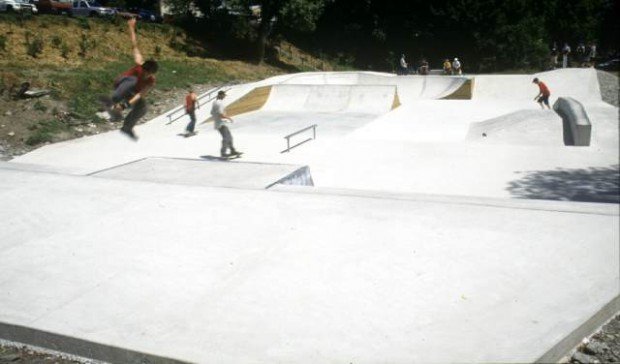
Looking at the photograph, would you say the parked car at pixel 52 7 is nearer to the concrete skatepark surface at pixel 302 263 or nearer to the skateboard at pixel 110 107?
the concrete skatepark surface at pixel 302 263

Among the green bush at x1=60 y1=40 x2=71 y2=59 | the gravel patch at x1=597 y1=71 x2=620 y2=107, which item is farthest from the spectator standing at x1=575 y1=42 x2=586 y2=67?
the green bush at x1=60 y1=40 x2=71 y2=59

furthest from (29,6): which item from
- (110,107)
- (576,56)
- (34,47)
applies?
(576,56)

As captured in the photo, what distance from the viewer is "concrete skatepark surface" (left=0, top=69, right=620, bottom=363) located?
4.40 m

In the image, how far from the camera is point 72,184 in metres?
9.12

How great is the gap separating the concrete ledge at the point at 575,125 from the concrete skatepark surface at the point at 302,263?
79.1 inches

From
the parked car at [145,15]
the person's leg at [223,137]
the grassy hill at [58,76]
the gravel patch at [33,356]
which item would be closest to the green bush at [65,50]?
the grassy hill at [58,76]

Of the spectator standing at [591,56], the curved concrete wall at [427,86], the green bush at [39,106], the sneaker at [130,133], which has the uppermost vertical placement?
the spectator standing at [591,56]

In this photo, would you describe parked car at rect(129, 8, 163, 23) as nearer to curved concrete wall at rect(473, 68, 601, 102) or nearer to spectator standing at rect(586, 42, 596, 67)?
curved concrete wall at rect(473, 68, 601, 102)

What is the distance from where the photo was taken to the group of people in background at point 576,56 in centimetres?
3294

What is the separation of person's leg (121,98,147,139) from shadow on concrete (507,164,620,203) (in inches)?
311

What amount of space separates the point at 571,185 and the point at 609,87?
1644 centimetres

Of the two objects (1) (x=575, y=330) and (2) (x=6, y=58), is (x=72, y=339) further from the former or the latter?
(2) (x=6, y=58)

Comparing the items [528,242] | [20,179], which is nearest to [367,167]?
[528,242]

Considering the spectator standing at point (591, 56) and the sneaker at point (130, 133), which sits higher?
the spectator standing at point (591, 56)
